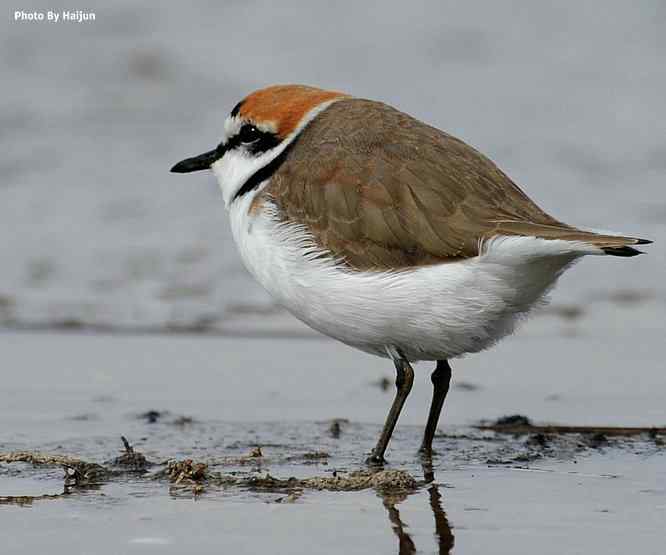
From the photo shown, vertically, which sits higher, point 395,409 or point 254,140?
point 254,140

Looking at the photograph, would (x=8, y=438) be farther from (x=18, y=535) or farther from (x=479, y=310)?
(x=479, y=310)

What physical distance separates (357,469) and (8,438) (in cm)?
162

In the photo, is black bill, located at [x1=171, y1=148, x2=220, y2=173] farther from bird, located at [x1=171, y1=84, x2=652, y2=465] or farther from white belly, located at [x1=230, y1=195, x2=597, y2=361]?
white belly, located at [x1=230, y1=195, x2=597, y2=361]

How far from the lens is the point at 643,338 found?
7895 mm

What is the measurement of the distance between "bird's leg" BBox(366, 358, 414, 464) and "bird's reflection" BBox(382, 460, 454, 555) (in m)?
0.46

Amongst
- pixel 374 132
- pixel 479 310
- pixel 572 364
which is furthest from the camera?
pixel 572 364

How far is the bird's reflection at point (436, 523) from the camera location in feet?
13.1

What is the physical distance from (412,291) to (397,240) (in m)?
0.22

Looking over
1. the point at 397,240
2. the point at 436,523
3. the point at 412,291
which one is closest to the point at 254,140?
the point at 397,240

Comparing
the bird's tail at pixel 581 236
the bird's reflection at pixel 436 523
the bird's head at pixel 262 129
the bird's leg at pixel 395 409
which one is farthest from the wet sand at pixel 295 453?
the bird's head at pixel 262 129

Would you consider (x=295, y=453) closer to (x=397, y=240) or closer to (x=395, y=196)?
(x=397, y=240)

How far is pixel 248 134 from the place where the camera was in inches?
231

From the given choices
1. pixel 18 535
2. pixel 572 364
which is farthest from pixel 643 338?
pixel 18 535

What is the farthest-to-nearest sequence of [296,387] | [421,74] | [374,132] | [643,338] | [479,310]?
[421,74] → [643,338] → [296,387] → [374,132] → [479,310]
